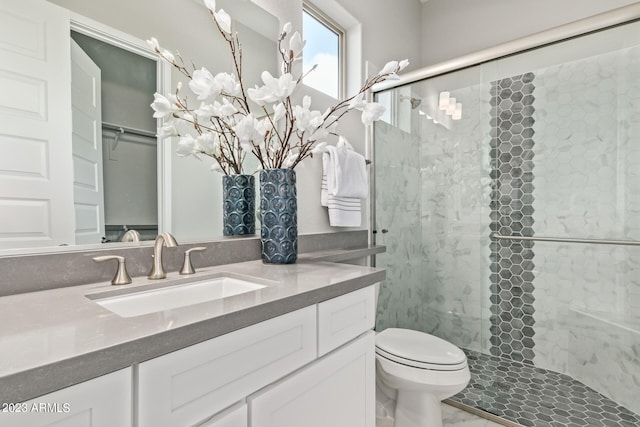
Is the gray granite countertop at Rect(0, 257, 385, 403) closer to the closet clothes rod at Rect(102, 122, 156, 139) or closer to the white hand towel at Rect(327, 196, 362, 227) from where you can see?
the closet clothes rod at Rect(102, 122, 156, 139)

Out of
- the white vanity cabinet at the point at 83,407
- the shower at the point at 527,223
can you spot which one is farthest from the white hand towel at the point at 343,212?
the white vanity cabinet at the point at 83,407

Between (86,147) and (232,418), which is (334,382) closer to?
(232,418)

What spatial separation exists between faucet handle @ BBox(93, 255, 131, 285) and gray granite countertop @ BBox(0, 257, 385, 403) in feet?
0.06

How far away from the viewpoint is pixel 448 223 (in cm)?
210

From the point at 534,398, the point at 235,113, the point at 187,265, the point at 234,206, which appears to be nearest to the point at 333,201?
the point at 234,206

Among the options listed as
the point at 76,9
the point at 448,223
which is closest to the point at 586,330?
the point at 448,223

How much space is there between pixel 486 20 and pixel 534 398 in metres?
2.37

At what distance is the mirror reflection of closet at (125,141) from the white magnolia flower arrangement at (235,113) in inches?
2.1

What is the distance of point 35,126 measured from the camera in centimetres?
81

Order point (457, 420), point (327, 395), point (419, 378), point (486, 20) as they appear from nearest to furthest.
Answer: point (327, 395) < point (419, 378) < point (457, 420) < point (486, 20)

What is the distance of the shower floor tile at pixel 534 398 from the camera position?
5.03ft

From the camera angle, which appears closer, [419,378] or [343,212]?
[419,378]

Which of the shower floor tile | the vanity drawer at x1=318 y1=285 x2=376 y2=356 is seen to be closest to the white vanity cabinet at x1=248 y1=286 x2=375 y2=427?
the vanity drawer at x1=318 y1=285 x2=376 y2=356

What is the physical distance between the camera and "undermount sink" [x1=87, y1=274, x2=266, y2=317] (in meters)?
0.76
